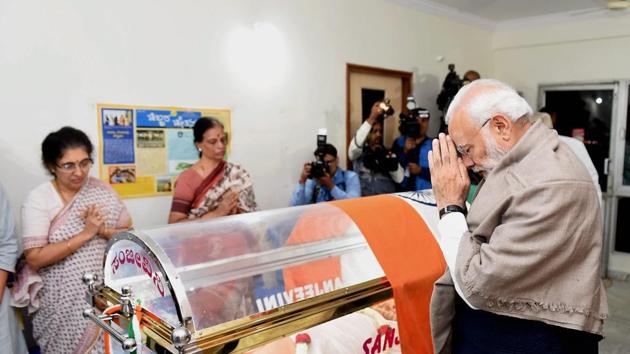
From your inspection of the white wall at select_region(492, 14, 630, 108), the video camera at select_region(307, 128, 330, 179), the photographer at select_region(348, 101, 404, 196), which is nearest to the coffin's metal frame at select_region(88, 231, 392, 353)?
the video camera at select_region(307, 128, 330, 179)

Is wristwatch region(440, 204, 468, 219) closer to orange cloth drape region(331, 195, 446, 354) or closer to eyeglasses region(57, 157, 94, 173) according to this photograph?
orange cloth drape region(331, 195, 446, 354)

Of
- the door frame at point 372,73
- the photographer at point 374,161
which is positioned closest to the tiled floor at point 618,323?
the photographer at point 374,161

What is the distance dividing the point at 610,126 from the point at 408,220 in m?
4.37

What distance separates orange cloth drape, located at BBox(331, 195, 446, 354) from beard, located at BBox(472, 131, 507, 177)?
0.63 meters

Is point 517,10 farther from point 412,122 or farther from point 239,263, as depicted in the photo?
point 239,263

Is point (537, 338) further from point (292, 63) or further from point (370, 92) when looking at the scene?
point (370, 92)

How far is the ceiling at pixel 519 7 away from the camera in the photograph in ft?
16.4

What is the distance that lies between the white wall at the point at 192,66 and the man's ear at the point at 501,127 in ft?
7.47

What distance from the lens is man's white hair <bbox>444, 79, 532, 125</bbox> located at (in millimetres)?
1185

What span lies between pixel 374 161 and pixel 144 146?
1.76 m

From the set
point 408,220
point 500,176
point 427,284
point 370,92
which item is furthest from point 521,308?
point 370,92

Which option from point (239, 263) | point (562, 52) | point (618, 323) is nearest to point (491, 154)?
point (239, 263)

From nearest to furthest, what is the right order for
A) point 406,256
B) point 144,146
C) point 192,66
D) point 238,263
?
point 238,263 → point 406,256 → point 144,146 → point 192,66

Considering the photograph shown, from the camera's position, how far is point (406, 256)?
1833mm
